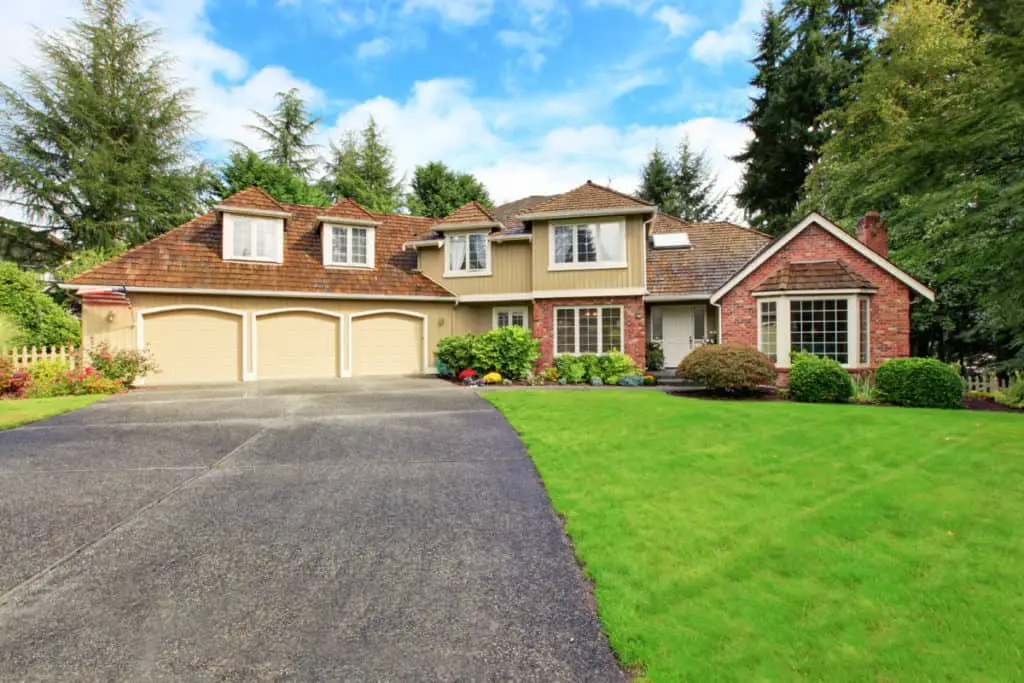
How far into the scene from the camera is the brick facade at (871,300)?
13.9 meters

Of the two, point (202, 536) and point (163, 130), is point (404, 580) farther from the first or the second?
point (163, 130)

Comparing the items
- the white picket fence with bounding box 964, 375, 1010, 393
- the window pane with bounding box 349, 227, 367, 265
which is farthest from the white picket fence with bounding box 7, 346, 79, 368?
the white picket fence with bounding box 964, 375, 1010, 393

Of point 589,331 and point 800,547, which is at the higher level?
point 589,331

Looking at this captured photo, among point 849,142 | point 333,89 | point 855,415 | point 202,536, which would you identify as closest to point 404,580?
point 202,536

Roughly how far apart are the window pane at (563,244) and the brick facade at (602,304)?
1.56 meters

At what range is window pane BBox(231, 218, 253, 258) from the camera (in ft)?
54.8

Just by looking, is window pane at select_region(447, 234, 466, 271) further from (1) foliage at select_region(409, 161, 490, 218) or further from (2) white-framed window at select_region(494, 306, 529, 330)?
(1) foliage at select_region(409, 161, 490, 218)

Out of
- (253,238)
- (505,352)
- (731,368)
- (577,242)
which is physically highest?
(253,238)

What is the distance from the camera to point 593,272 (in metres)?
17.1

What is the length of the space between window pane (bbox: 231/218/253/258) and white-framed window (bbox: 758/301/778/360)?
17963 mm

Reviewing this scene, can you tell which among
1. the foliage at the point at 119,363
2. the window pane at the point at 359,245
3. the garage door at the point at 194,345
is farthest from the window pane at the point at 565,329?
the foliage at the point at 119,363

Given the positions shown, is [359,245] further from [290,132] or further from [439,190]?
[290,132]

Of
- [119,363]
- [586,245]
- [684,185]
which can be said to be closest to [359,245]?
[119,363]

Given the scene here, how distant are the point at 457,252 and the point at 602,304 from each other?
6.38m
